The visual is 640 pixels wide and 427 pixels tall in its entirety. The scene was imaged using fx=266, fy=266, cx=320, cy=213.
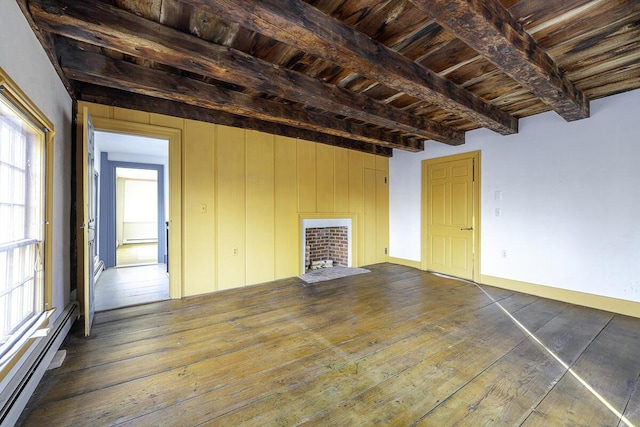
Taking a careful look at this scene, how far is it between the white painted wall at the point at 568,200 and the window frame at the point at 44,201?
503 cm

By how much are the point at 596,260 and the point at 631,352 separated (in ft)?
4.52

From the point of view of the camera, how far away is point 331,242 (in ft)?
18.3

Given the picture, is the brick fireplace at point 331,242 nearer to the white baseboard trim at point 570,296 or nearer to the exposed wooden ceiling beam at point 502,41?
the white baseboard trim at point 570,296

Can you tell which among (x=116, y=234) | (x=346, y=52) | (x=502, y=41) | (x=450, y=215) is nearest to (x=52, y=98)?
(x=346, y=52)

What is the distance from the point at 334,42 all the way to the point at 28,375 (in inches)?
111


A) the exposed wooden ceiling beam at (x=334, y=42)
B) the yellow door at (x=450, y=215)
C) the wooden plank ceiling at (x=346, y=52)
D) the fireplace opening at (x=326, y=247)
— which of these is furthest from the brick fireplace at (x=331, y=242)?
the exposed wooden ceiling beam at (x=334, y=42)

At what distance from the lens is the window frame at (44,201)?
1.36 metres

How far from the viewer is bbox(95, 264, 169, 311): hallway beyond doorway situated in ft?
10.7

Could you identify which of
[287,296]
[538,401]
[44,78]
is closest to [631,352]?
[538,401]

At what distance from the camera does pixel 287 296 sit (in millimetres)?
3482

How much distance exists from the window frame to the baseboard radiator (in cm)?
9

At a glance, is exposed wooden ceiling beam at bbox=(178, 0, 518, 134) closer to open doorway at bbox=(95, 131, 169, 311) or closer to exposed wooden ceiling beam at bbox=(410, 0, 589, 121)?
exposed wooden ceiling beam at bbox=(410, 0, 589, 121)

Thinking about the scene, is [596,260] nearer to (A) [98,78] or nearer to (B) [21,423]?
(B) [21,423]

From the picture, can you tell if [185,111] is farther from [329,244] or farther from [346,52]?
[329,244]
